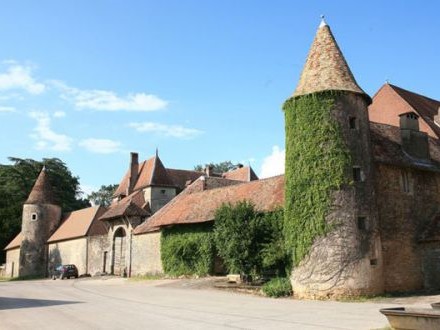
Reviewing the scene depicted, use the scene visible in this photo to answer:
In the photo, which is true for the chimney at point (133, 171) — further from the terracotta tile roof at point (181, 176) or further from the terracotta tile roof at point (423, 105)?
the terracotta tile roof at point (423, 105)

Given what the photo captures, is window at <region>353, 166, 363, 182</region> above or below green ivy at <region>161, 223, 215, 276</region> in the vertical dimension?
above

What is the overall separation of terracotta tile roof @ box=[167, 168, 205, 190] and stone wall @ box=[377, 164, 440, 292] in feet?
111

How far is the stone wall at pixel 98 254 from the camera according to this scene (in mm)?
46250

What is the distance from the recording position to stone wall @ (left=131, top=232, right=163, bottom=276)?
119 feet

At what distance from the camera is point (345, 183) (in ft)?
75.2

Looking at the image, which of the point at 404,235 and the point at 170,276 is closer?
the point at 404,235

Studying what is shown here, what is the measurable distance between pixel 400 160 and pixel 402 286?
251 inches

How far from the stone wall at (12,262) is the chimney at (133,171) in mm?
16129

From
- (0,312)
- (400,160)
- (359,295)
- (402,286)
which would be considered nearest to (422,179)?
(400,160)

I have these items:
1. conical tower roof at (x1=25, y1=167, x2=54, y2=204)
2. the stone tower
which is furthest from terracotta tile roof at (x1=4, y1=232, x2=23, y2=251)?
conical tower roof at (x1=25, y1=167, x2=54, y2=204)

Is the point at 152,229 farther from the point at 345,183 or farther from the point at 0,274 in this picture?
the point at 0,274

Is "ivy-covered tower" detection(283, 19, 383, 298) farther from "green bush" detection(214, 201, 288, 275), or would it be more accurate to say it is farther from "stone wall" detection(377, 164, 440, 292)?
"green bush" detection(214, 201, 288, 275)

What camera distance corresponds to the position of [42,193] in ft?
195

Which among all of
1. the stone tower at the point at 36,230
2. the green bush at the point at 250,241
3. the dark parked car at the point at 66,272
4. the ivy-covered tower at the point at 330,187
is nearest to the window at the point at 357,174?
the ivy-covered tower at the point at 330,187
